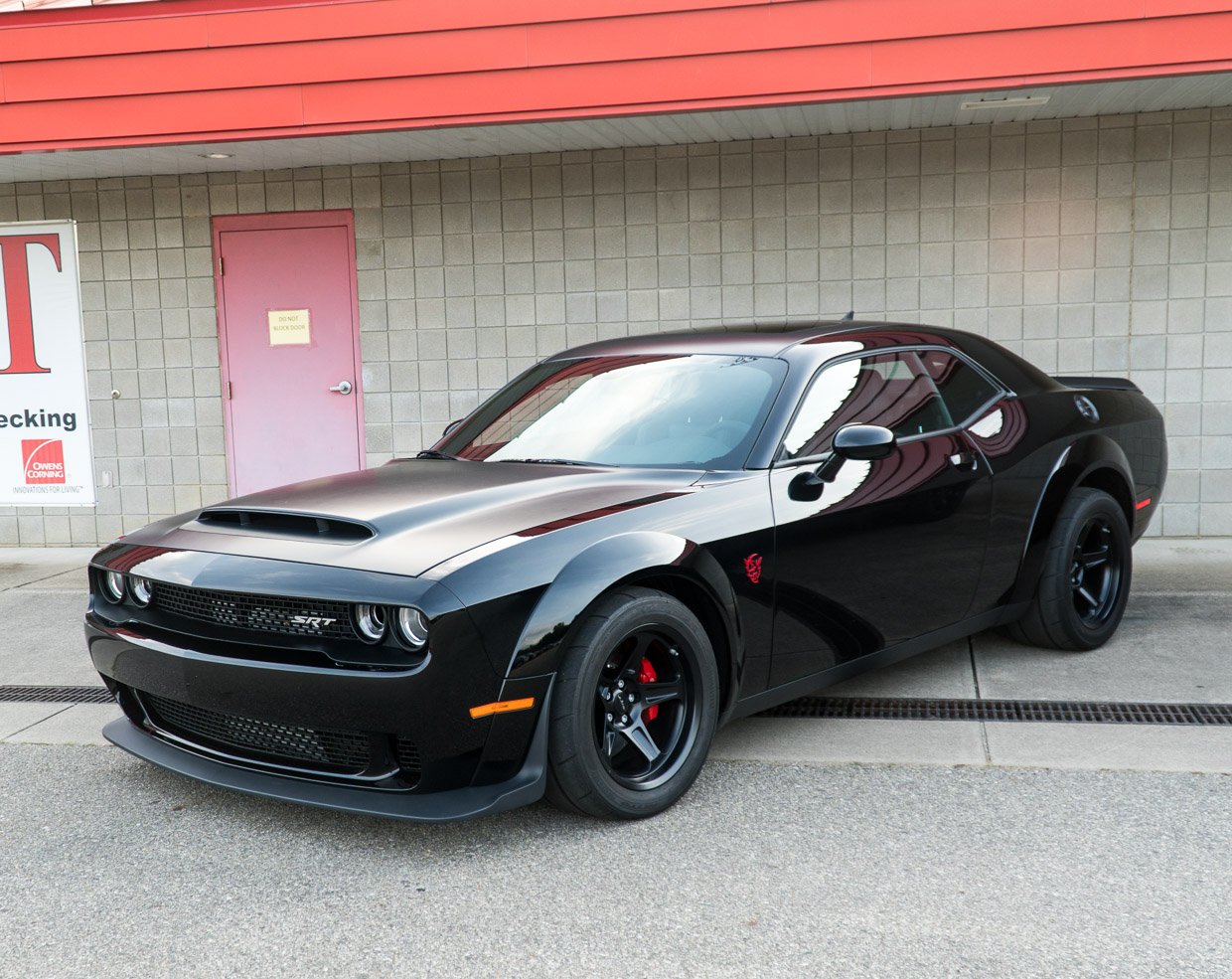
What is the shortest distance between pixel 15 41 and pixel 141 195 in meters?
1.71

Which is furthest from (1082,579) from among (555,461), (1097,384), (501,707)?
(501,707)

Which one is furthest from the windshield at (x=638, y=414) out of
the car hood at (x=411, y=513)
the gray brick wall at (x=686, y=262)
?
the gray brick wall at (x=686, y=262)

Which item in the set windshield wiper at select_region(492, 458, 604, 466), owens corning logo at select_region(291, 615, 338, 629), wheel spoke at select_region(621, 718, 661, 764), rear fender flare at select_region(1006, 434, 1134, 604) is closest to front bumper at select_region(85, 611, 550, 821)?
owens corning logo at select_region(291, 615, 338, 629)

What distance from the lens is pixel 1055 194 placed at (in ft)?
24.7

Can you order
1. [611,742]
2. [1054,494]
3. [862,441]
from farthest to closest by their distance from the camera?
[1054,494] → [862,441] → [611,742]

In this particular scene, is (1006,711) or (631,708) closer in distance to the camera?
(631,708)

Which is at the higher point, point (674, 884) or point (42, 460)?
point (42, 460)

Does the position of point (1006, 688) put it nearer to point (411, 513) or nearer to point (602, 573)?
point (602, 573)

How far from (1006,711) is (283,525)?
2632mm

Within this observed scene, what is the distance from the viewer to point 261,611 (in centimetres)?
319

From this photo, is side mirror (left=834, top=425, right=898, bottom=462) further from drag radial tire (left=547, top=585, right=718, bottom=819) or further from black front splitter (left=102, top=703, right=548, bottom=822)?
black front splitter (left=102, top=703, right=548, bottom=822)

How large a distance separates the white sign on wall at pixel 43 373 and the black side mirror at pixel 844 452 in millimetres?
6631

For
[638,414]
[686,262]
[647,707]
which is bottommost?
[647,707]

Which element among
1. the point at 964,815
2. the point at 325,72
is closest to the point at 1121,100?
the point at 325,72
